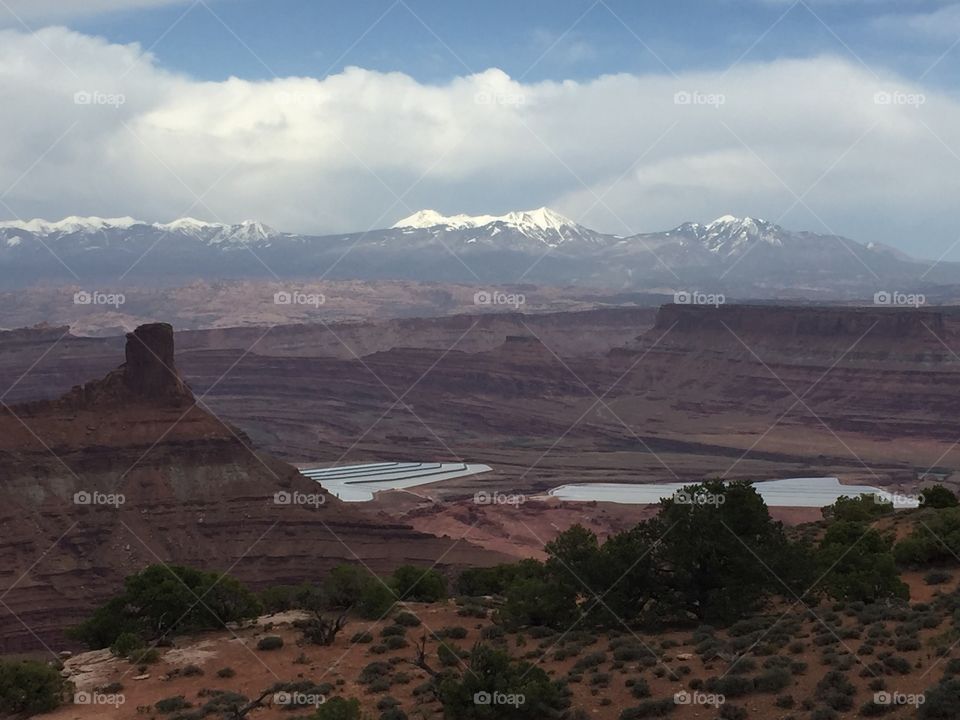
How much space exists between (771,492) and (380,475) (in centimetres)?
3518

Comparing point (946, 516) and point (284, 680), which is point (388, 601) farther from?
point (946, 516)

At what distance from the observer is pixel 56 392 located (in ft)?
450

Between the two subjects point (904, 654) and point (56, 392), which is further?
point (56, 392)

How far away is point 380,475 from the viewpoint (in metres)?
117

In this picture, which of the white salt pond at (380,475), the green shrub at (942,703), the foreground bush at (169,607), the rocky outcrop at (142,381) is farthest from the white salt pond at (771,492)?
the green shrub at (942,703)

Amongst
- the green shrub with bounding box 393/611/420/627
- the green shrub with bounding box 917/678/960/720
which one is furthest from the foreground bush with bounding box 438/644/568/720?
the green shrub with bounding box 393/611/420/627

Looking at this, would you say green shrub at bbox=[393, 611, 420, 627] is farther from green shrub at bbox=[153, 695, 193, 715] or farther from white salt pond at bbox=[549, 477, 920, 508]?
white salt pond at bbox=[549, 477, 920, 508]

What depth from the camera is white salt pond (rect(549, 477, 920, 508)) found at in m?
100

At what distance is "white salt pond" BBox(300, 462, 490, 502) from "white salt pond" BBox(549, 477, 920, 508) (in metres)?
12.3

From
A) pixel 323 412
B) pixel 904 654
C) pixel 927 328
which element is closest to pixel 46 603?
pixel 904 654

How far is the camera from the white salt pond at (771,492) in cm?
10006

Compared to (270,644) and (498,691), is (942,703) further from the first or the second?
(270,644)

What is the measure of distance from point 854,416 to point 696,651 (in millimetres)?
125912

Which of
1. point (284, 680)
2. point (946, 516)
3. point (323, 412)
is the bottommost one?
point (284, 680)
